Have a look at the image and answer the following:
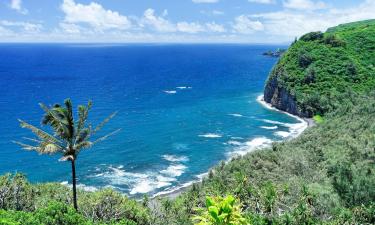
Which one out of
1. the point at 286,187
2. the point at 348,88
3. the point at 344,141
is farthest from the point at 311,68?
the point at 286,187

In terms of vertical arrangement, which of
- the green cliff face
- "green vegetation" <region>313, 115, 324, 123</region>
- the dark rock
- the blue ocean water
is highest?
the green cliff face

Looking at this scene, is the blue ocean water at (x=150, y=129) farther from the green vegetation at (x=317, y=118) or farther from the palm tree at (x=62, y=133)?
the palm tree at (x=62, y=133)

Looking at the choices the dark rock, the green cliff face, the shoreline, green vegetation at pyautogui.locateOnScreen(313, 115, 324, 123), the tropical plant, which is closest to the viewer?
the tropical plant

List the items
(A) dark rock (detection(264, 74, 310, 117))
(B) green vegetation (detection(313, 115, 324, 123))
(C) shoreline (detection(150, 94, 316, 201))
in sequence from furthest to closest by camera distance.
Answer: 1. (A) dark rock (detection(264, 74, 310, 117))
2. (B) green vegetation (detection(313, 115, 324, 123))
3. (C) shoreline (detection(150, 94, 316, 201))

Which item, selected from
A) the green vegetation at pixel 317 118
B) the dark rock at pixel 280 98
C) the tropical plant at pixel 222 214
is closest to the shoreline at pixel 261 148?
the green vegetation at pixel 317 118

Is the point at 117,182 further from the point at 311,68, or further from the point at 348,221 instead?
the point at 311,68

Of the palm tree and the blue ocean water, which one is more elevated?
the palm tree

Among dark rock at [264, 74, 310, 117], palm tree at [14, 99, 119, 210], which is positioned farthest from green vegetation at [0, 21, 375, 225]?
dark rock at [264, 74, 310, 117]

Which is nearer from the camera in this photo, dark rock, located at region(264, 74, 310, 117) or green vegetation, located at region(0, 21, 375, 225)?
green vegetation, located at region(0, 21, 375, 225)

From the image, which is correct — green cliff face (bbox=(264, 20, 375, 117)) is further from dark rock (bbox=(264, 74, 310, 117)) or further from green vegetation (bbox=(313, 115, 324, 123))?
green vegetation (bbox=(313, 115, 324, 123))
